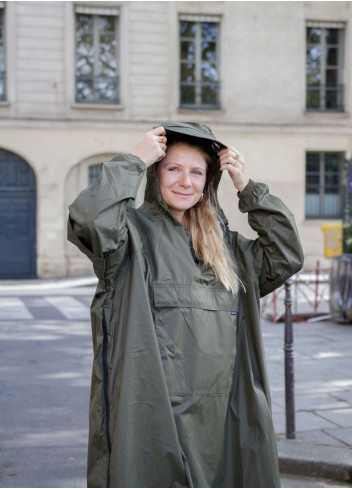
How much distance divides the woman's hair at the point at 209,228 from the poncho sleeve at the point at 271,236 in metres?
0.13

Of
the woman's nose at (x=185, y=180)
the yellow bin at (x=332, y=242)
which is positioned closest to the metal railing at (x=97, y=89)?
the yellow bin at (x=332, y=242)

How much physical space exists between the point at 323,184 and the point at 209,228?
1882 centimetres

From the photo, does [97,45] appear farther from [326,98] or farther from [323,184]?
[323,184]

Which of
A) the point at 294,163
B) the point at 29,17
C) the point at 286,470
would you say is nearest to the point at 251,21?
the point at 294,163

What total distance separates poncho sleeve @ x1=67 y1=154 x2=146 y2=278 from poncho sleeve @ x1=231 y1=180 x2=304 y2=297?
479 millimetres

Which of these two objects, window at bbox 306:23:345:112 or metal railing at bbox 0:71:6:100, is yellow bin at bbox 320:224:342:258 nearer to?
window at bbox 306:23:345:112

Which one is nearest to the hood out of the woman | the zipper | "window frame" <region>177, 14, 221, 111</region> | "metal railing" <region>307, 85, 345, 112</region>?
the woman

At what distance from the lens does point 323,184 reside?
68.2ft

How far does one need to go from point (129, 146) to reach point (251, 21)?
5131 mm

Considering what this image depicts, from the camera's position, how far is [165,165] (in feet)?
8.47

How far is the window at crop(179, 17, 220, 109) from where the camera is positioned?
19750 mm

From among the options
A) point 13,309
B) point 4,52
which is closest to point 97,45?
point 4,52

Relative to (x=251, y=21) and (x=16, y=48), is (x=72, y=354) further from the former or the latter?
(x=251, y=21)

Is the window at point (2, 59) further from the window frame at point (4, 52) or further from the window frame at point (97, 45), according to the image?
the window frame at point (97, 45)
